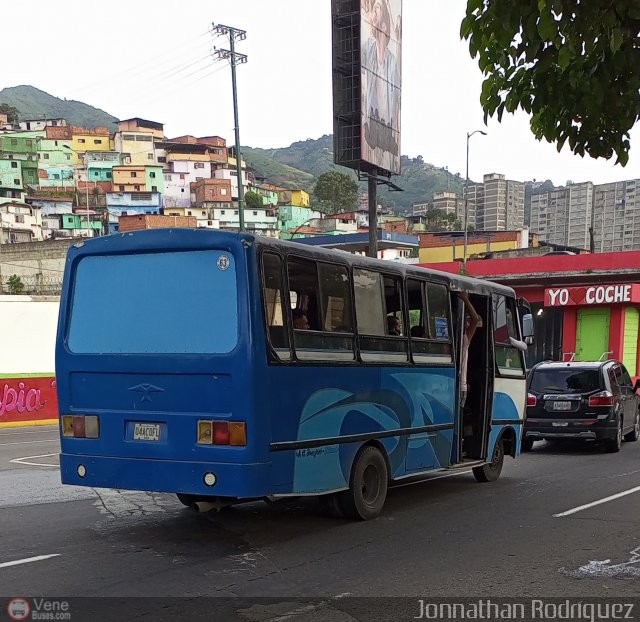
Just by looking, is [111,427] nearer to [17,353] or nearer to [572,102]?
[572,102]

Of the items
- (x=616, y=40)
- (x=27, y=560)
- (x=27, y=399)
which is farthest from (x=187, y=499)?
(x=27, y=399)

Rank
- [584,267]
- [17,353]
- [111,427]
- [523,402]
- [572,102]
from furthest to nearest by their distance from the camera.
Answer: [584,267] → [17,353] → [523,402] → [111,427] → [572,102]

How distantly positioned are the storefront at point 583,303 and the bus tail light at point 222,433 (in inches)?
1171

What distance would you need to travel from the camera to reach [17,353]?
27.8 meters

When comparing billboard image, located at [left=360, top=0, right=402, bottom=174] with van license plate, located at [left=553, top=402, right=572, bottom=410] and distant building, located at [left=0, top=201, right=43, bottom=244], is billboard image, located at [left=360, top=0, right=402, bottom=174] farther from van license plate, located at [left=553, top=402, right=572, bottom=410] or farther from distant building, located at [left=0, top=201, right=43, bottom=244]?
distant building, located at [left=0, top=201, right=43, bottom=244]

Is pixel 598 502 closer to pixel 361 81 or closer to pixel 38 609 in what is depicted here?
pixel 38 609

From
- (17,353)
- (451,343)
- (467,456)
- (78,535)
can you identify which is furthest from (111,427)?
(17,353)

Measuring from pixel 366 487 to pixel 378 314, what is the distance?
186 cm

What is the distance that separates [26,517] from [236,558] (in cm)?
287

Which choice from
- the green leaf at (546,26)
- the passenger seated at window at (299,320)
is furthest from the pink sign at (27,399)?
the green leaf at (546,26)

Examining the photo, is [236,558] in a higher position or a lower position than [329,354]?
lower

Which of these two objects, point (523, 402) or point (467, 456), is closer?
point (467, 456)

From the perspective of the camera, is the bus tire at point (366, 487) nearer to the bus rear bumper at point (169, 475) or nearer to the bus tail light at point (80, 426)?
the bus rear bumper at point (169, 475)

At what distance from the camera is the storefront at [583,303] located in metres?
34.0
